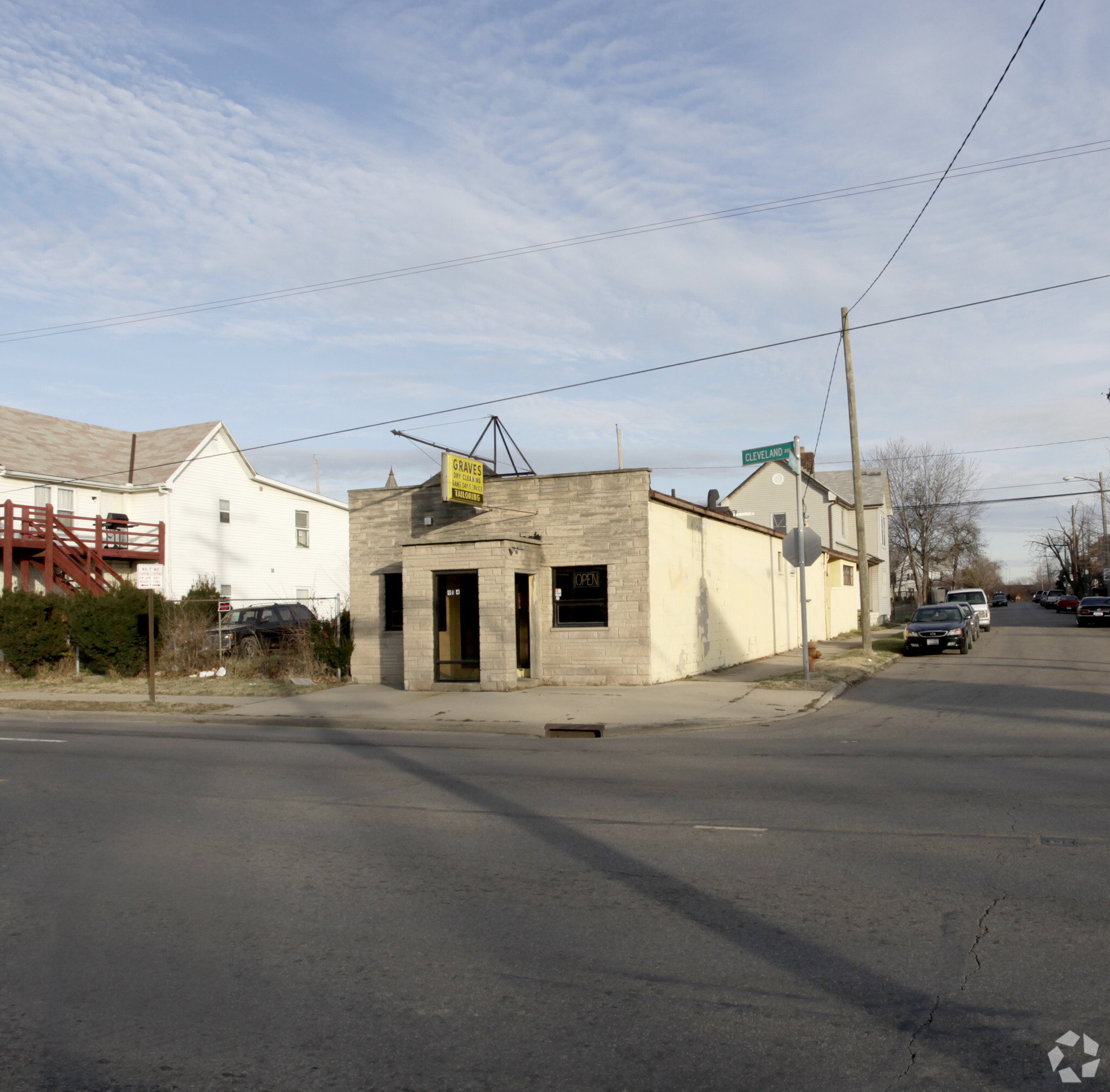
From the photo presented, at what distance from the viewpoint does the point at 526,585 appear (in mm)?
19438

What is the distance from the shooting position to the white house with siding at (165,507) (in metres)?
31.5

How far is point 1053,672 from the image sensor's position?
70.1 feet

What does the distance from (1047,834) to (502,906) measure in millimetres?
4137

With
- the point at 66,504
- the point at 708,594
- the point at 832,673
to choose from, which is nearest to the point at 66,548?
the point at 66,504

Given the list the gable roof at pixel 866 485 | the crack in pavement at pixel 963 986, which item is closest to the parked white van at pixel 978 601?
the gable roof at pixel 866 485

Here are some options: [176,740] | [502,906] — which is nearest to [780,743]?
[502,906]

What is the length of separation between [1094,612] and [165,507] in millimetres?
41118

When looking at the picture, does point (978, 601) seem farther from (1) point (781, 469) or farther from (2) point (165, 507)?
(2) point (165, 507)

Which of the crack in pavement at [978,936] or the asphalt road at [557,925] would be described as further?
the crack in pavement at [978,936]

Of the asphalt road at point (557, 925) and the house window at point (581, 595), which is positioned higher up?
the house window at point (581, 595)

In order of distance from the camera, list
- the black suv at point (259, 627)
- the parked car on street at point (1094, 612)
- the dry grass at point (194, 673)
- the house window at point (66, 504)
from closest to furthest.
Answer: the dry grass at point (194, 673) → the black suv at point (259, 627) → the house window at point (66, 504) → the parked car on street at point (1094, 612)

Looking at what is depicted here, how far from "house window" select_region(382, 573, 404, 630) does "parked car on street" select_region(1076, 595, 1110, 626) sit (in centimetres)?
3795

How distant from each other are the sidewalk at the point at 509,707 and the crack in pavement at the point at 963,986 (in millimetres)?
8345

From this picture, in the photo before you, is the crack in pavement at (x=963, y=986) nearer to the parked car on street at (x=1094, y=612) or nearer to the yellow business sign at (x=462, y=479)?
the yellow business sign at (x=462, y=479)
